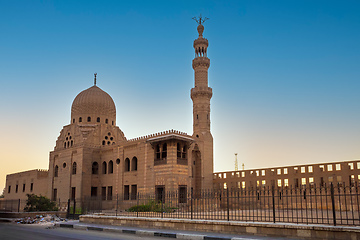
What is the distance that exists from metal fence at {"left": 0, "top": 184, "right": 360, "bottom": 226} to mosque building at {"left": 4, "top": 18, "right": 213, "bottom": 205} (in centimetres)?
175

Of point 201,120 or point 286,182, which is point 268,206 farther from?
point 201,120

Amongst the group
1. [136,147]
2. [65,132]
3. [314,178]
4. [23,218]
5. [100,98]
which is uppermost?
[100,98]

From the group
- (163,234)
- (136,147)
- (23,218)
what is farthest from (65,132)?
(163,234)

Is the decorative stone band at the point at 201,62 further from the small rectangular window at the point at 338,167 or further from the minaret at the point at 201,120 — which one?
the small rectangular window at the point at 338,167

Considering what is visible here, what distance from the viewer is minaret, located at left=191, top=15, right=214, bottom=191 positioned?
34438 mm

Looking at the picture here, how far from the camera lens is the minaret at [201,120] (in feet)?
113

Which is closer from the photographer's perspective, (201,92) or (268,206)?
(268,206)

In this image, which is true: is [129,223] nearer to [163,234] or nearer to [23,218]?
[163,234]

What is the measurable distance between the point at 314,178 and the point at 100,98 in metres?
28.3

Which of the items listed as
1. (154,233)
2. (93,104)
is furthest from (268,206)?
(93,104)

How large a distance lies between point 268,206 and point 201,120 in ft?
75.4

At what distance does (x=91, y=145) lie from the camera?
3866 centimetres

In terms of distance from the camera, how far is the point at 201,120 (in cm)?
3578

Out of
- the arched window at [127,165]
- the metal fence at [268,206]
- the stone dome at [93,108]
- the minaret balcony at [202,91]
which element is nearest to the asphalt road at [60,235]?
the metal fence at [268,206]
